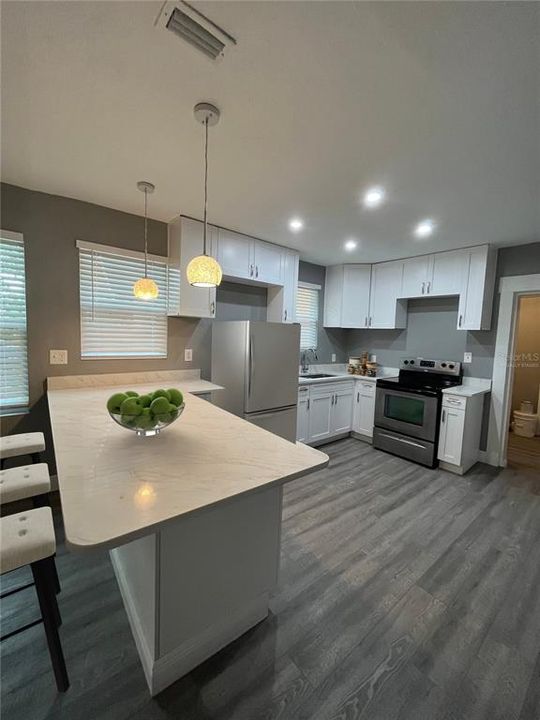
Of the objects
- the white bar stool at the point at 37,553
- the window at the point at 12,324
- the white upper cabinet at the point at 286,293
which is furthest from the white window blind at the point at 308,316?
the white bar stool at the point at 37,553

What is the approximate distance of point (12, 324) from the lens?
7.83 ft

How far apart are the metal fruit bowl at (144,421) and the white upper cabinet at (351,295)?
347 cm

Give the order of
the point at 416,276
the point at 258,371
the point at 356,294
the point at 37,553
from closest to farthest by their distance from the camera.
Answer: the point at 37,553 < the point at 258,371 < the point at 416,276 < the point at 356,294

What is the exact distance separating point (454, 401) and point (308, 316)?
2.16 m

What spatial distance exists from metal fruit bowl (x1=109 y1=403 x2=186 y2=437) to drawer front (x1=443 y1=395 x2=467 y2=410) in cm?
300

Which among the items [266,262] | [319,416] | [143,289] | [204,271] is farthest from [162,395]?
[319,416]

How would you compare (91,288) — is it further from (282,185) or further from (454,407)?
(454,407)

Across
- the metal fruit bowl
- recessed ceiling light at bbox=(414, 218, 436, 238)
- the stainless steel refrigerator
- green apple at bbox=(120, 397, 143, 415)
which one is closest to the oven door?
the stainless steel refrigerator

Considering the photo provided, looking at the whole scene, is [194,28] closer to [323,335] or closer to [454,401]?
[454,401]

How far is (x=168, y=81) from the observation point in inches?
51.4

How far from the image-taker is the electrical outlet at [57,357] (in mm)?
2541

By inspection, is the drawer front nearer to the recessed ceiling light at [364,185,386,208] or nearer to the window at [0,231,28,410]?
the recessed ceiling light at [364,185,386,208]

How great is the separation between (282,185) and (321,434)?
9.45 feet

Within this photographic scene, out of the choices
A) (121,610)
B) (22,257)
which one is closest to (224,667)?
(121,610)
